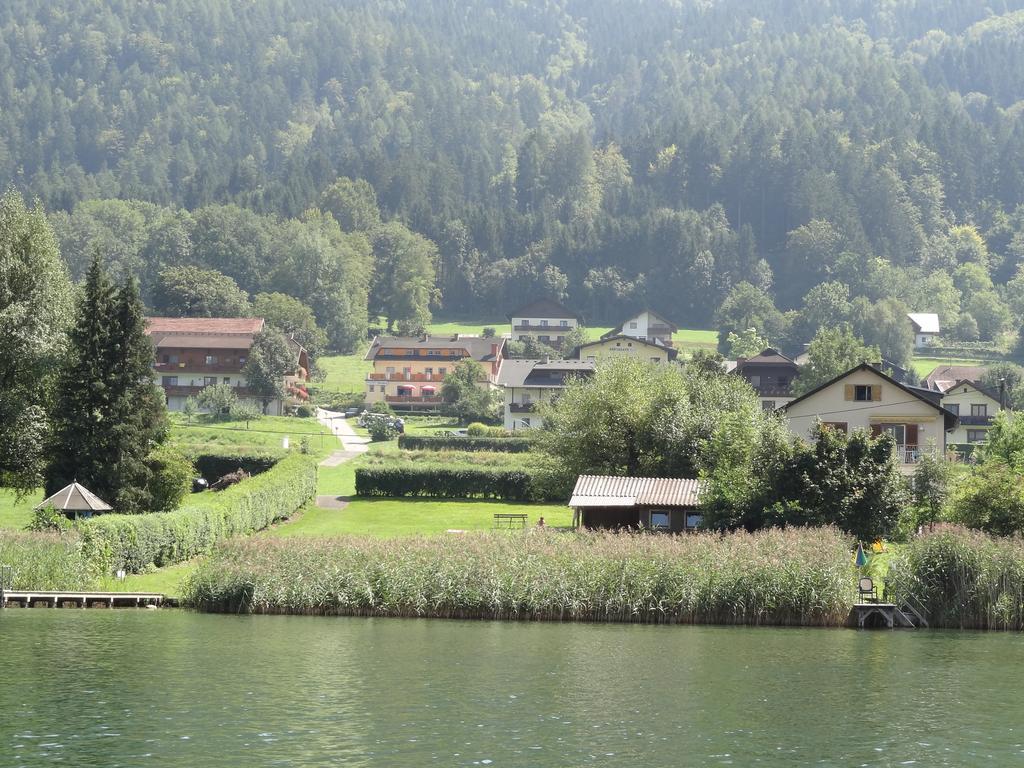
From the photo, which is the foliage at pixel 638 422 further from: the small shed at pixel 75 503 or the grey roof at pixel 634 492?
the small shed at pixel 75 503

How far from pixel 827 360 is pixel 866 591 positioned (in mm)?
81465

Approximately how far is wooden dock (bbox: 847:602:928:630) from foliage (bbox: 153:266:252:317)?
129 m

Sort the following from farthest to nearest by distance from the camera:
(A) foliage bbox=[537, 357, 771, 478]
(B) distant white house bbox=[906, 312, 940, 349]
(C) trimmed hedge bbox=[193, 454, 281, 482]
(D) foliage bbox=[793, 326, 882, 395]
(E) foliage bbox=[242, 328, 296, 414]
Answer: (B) distant white house bbox=[906, 312, 940, 349] → (E) foliage bbox=[242, 328, 296, 414] → (D) foliage bbox=[793, 326, 882, 395] → (C) trimmed hedge bbox=[193, 454, 281, 482] → (A) foliage bbox=[537, 357, 771, 478]

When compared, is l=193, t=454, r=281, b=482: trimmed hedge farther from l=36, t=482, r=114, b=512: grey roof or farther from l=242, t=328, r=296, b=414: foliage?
l=242, t=328, r=296, b=414: foliage

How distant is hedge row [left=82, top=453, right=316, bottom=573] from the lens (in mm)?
50844

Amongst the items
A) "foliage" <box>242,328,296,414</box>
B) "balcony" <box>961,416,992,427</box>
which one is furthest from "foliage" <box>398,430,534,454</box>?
"balcony" <box>961,416,992,427</box>

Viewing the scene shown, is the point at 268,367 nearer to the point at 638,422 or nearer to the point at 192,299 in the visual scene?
the point at 192,299

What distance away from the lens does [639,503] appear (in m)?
60.3

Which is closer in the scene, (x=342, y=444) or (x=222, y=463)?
(x=222, y=463)

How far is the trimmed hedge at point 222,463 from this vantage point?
84125mm

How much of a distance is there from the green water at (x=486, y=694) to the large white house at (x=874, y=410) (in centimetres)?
2882

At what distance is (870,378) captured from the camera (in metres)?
73.6

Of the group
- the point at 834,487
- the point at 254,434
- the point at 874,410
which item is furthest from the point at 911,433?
the point at 254,434

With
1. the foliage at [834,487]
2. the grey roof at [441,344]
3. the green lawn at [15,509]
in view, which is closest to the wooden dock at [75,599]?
the green lawn at [15,509]
